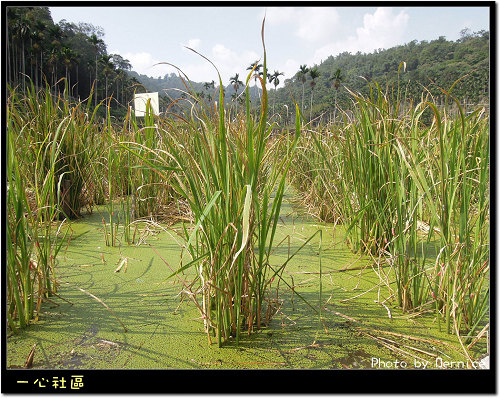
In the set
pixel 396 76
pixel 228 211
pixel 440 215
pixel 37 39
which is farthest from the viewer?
pixel 37 39

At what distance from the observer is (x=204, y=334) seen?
3.22 feet

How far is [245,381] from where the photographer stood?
0.79 m

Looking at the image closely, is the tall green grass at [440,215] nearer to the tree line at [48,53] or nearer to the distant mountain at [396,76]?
the distant mountain at [396,76]

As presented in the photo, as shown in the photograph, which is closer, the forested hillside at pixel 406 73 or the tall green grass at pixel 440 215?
the tall green grass at pixel 440 215

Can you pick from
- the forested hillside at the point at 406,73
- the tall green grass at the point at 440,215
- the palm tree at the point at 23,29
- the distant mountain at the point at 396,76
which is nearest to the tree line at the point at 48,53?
the palm tree at the point at 23,29

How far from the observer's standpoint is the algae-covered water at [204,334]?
33.6 inches

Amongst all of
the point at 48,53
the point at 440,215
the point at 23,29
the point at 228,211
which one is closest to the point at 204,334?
the point at 228,211

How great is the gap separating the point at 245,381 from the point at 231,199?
0.43 metres

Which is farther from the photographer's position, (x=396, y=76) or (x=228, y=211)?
(x=396, y=76)

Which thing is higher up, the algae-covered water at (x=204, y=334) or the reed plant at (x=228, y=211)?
the reed plant at (x=228, y=211)

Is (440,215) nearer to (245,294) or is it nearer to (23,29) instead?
(245,294)

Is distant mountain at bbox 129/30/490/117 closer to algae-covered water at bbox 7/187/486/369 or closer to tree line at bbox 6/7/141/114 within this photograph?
tree line at bbox 6/7/141/114

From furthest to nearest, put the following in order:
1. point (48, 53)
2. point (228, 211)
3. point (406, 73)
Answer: point (48, 53)
point (406, 73)
point (228, 211)

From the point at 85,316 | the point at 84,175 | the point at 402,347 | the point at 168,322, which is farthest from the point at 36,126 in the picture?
the point at 402,347
